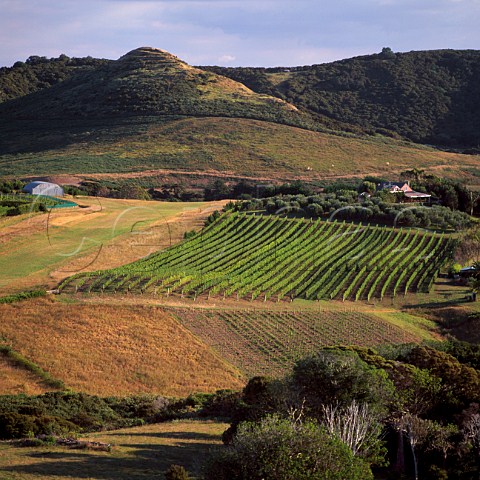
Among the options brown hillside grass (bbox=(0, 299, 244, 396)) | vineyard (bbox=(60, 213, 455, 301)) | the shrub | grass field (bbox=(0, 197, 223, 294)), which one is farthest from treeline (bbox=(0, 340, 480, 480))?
grass field (bbox=(0, 197, 223, 294))

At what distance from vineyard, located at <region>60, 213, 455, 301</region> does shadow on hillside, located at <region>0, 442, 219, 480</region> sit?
78.7 feet

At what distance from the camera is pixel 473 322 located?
148 ft

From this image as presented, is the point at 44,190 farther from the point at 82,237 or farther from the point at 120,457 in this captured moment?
the point at 120,457

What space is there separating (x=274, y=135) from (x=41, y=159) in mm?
32201

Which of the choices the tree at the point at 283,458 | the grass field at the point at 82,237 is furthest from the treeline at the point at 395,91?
the tree at the point at 283,458

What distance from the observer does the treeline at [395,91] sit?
151000mm

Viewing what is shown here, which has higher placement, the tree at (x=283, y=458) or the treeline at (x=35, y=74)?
the treeline at (x=35, y=74)

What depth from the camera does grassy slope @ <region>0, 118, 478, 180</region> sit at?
108 m

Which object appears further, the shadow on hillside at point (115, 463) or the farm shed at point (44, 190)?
the farm shed at point (44, 190)

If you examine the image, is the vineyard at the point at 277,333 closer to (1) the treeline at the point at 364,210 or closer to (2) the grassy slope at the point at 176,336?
(2) the grassy slope at the point at 176,336

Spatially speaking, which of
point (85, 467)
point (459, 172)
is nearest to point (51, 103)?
point (459, 172)

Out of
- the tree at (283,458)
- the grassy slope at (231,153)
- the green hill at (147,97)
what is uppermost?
the green hill at (147,97)

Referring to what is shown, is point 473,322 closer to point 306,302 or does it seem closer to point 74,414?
point 306,302

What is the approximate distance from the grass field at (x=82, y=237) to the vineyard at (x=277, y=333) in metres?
10.7
